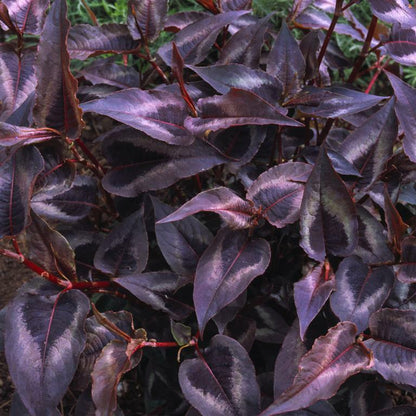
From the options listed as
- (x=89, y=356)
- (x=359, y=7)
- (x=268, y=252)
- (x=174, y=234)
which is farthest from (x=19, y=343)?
(x=359, y=7)

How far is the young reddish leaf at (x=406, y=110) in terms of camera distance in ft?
3.47

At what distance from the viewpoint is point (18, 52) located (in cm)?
127

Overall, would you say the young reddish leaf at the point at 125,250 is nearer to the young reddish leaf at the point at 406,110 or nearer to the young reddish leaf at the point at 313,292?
the young reddish leaf at the point at 313,292

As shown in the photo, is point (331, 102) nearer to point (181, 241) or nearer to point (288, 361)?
point (181, 241)

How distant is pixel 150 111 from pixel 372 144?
0.45 m

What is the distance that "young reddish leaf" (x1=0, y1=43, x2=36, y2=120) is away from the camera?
120 centimetres

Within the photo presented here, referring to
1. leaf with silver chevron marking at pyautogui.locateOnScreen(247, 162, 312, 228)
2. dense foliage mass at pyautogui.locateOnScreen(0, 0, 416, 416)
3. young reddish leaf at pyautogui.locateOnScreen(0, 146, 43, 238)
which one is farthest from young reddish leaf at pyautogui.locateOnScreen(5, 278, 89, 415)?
leaf with silver chevron marking at pyautogui.locateOnScreen(247, 162, 312, 228)

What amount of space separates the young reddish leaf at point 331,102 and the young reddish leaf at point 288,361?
Answer: 43cm

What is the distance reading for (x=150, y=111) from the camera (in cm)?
106

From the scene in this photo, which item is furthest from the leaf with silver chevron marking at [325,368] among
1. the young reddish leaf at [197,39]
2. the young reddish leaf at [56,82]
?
the young reddish leaf at [197,39]

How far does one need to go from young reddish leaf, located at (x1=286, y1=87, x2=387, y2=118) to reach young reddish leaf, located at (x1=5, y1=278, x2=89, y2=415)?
23.0 inches

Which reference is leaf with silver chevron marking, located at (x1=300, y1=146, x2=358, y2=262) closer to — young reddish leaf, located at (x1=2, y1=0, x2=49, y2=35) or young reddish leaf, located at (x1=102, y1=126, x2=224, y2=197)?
young reddish leaf, located at (x1=102, y1=126, x2=224, y2=197)

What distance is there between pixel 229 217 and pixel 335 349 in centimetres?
28

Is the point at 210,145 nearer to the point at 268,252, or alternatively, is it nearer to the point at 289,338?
the point at 268,252
